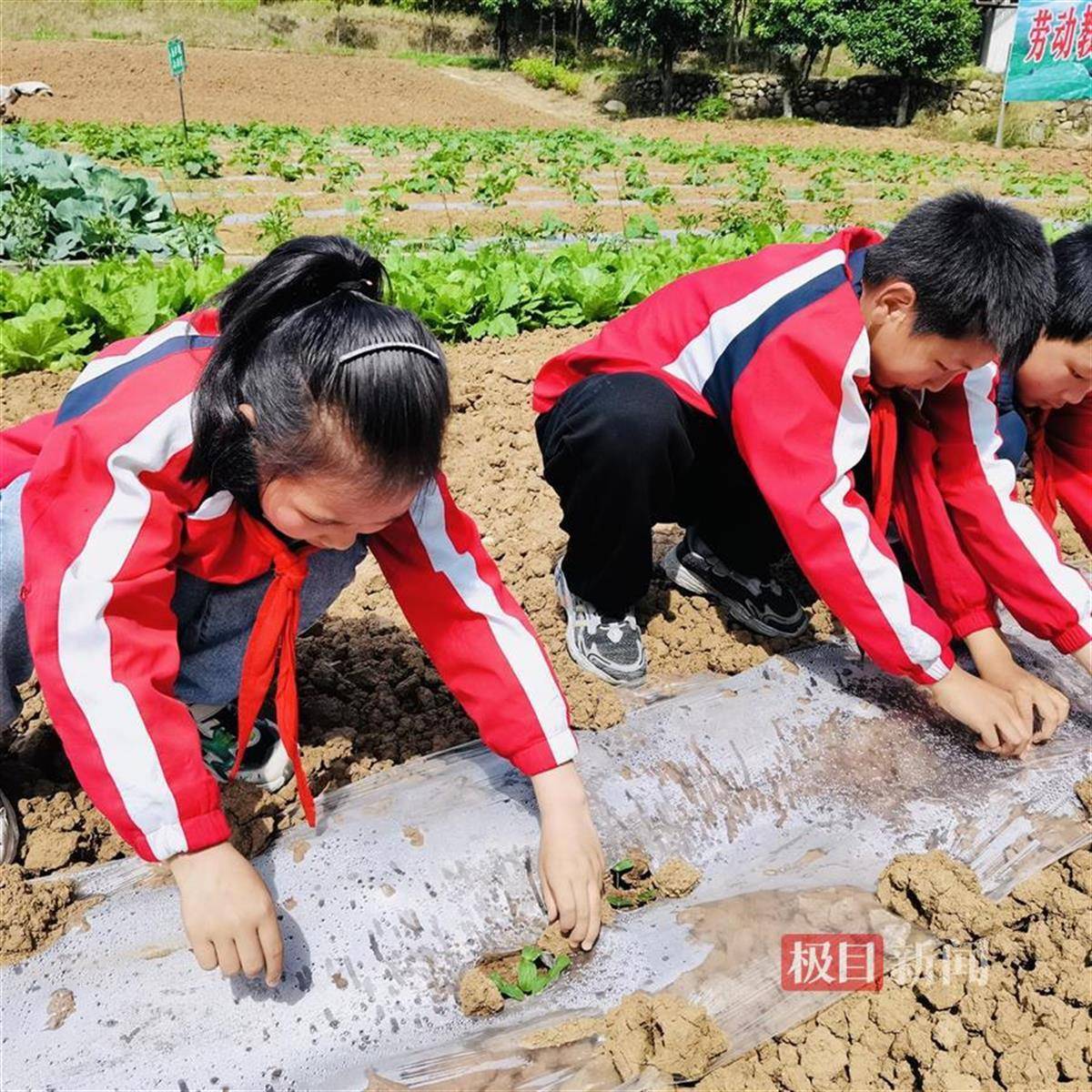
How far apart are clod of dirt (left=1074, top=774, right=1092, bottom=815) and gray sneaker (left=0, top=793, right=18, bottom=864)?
174 centimetres

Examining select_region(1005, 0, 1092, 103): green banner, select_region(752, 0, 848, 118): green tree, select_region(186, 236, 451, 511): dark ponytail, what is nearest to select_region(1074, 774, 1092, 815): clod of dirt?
select_region(186, 236, 451, 511): dark ponytail

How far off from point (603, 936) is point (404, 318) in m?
0.90

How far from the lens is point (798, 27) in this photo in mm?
22000

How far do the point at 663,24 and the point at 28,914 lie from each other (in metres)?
25.8

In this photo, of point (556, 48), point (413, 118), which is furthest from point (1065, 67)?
point (556, 48)

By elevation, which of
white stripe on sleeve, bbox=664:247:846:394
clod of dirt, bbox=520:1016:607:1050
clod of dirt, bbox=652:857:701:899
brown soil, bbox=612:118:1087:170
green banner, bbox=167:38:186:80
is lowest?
brown soil, bbox=612:118:1087:170

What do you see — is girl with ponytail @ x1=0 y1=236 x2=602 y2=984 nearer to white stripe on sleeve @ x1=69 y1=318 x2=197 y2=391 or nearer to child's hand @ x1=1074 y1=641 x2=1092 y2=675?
white stripe on sleeve @ x1=69 y1=318 x2=197 y2=391

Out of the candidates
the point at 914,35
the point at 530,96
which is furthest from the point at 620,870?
the point at 530,96

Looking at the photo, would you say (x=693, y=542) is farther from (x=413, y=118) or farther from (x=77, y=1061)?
(x=413, y=118)

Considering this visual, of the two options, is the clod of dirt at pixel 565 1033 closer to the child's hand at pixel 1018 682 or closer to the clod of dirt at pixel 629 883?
the clod of dirt at pixel 629 883

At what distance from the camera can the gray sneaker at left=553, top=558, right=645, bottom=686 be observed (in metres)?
1.96

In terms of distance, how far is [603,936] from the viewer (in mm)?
1369

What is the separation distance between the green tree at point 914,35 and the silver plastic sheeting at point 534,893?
77.0ft

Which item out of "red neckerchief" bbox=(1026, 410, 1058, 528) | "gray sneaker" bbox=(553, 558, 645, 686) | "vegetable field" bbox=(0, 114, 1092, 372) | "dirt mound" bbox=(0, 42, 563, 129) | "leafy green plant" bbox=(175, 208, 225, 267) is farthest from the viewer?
"dirt mound" bbox=(0, 42, 563, 129)
